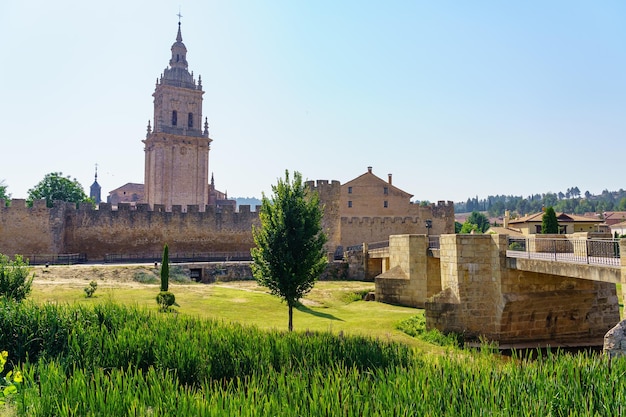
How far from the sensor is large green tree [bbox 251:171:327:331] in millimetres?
17172

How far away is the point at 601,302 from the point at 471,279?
5.94m

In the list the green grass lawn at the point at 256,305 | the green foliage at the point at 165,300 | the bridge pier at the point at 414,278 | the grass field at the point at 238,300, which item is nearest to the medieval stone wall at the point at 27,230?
the grass field at the point at 238,300

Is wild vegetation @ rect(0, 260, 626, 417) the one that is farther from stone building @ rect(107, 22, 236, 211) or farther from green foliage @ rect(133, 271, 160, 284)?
stone building @ rect(107, 22, 236, 211)

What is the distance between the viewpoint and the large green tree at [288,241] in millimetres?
17172

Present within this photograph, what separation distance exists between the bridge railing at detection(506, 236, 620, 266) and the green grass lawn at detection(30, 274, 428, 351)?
18.1 feet

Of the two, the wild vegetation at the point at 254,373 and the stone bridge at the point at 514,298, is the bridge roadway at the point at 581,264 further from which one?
the wild vegetation at the point at 254,373

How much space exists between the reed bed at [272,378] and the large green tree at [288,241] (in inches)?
211

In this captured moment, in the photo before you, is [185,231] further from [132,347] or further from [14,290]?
[132,347]

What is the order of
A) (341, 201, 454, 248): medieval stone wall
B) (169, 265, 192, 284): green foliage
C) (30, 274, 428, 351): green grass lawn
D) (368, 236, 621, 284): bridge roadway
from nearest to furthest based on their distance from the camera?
(368, 236, 621, 284): bridge roadway → (30, 274, 428, 351): green grass lawn → (169, 265, 192, 284): green foliage → (341, 201, 454, 248): medieval stone wall

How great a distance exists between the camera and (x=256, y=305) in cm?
2241

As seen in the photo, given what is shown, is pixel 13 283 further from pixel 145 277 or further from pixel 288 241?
pixel 288 241

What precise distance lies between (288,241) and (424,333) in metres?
6.74

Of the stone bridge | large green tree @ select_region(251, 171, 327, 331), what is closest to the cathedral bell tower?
large green tree @ select_region(251, 171, 327, 331)

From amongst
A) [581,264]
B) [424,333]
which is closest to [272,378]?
[581,264]
